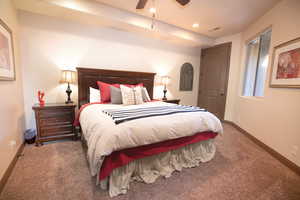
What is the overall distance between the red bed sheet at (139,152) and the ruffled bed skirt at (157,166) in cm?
11

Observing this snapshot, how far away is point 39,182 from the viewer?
4.89 feet

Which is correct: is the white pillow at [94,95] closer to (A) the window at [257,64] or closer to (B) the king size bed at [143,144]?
(B) the king size bed at [143,144]

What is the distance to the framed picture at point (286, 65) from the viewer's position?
1.92 meters

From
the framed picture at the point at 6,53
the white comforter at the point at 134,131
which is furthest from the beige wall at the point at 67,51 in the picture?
the white comforter at the point at 134,131

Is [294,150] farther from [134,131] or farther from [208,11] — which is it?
[208,11]

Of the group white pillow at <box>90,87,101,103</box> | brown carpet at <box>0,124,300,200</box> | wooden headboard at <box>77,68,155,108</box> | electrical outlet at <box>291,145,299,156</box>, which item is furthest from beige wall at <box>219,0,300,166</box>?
white pillow at <box>90,87,101,103</box>

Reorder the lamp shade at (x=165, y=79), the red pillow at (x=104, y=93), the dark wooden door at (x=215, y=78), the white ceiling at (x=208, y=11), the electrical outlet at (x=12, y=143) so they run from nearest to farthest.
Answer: the electrical outlet at (x=12, y=143), the white ceiling at (x=208, y=11), the red pillow at (x=104, y=93), the lamp shade at (x=165, y=79), the dark wooden door at (x=215, y=78)

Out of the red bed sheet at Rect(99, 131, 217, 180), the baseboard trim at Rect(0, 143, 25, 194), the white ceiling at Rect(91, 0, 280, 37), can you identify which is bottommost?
the baseboard trim at Rect(0, 143, 25, 194)

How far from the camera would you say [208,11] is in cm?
264

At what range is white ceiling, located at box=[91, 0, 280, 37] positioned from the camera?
2.38m

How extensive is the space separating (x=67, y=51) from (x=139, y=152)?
260cm

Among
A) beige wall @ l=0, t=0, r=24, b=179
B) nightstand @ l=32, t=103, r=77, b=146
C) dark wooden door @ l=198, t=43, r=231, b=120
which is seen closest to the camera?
beige wall @ l=0, t=0, r=24, b=179

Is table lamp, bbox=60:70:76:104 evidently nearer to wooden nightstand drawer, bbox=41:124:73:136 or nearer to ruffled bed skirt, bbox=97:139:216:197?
wooden nightstand drawer, bbox=41:124:73:136

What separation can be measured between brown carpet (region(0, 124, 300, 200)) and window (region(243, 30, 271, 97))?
67.7 inches
